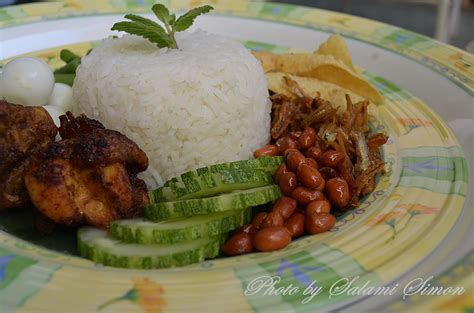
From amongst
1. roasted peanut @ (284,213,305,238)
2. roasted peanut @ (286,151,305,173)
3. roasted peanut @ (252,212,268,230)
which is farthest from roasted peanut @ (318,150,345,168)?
roasted peanut @ (252,212,268,230)

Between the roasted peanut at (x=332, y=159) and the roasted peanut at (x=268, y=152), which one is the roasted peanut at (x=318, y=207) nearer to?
the roasted peanut at (x=332, y=159)

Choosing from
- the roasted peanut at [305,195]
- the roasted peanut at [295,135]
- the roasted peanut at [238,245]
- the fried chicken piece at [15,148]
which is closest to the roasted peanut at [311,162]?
the roasted peanut at [305,195]

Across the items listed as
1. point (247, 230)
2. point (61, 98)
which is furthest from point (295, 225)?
point (61, 98)

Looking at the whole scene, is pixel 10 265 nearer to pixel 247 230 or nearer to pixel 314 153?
pixel 247 230

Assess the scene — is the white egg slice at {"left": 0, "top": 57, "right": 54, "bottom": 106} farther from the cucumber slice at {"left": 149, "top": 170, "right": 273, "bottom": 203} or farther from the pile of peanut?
the pile of peanut

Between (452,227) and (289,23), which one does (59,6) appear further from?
(452,227)

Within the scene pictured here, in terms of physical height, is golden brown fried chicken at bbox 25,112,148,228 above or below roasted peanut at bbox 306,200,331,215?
above
